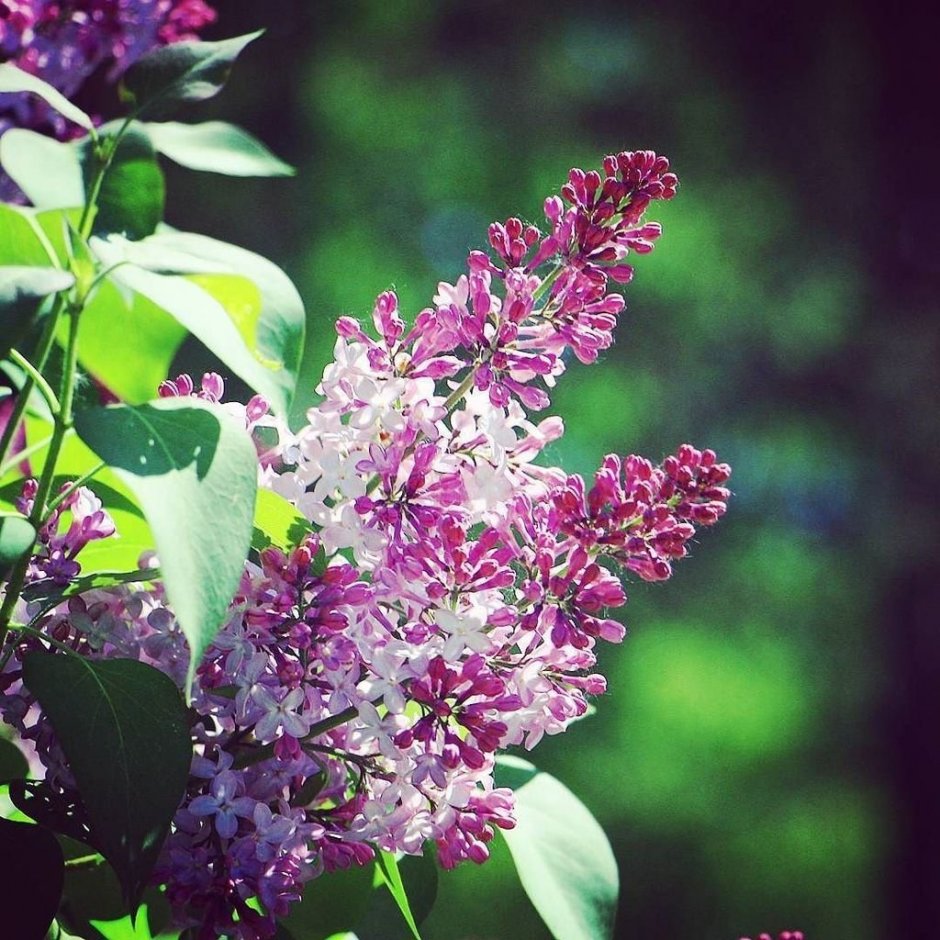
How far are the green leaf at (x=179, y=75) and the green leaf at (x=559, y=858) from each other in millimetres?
260

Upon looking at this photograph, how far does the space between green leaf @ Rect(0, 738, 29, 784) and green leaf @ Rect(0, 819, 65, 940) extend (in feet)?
0.25

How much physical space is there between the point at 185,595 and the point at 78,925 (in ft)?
0.64

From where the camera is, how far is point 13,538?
0.28 m

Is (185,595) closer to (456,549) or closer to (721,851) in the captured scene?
(456,549)

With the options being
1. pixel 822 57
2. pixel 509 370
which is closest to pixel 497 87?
pixel 822 57

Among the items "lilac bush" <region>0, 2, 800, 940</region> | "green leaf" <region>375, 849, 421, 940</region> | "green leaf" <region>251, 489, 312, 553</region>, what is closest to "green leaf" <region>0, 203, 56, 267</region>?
"lilac bush" <region>0, 2, 800, 940</region>

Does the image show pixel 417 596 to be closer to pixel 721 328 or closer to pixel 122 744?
pixel 122 744

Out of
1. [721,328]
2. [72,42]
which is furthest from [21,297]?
[721,328]

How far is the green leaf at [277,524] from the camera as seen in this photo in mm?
330

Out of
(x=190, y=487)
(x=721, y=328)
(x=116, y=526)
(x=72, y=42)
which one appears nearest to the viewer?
(x=190, y=487)

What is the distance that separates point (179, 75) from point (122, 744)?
0.21m

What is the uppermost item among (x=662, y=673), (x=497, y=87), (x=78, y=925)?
(x=78, y=925)

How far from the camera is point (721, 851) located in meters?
2.24

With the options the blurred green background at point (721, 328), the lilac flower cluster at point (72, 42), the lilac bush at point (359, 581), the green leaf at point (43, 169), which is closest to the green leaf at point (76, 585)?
the lilac bush at point (359, 581)
